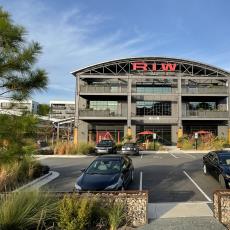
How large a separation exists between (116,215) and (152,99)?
118ft

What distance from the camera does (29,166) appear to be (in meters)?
13.8

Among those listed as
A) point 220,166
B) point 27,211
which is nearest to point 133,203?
point 27,211

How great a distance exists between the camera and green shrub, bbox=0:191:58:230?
588cm

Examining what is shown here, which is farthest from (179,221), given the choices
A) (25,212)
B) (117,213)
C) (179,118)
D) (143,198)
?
(179,118)

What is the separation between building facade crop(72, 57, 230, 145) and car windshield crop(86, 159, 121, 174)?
2789 centimetres

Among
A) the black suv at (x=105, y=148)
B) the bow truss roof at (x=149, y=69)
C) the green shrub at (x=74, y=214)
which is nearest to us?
the green shrub at (x=74, y=214)

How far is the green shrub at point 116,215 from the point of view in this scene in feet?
21.6

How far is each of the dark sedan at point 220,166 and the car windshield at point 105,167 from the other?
4.08 metres

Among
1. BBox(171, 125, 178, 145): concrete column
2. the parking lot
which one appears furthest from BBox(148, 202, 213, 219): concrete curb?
BBox(171, 125, 178, 145): concrete column

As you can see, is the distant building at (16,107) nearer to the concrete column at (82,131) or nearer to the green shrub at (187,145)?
the green shrub at (187,145)

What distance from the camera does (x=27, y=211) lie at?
614 cm

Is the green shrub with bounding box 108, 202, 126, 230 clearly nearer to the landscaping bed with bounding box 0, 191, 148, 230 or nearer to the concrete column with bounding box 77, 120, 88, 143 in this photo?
the landscaping bed with bounding box 0, 191, 148, 230

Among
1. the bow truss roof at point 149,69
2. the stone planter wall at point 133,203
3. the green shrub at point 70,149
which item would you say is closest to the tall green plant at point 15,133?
the stone planter wall at point 133,203

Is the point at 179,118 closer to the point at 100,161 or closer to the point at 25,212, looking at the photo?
the point at 100,161
